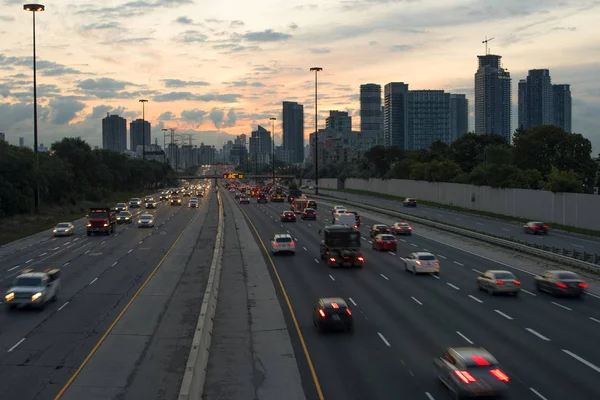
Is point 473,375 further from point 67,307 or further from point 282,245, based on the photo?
point 282,245

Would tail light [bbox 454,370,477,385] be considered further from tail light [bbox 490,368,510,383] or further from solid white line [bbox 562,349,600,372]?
solid white line [bbox 562,349,600,372]

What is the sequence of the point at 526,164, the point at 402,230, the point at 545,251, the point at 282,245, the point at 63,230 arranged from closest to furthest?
the point at 545,251 → the point at 282,245 → the point at 402,230 → the point at 63,230 → the point at 526,164

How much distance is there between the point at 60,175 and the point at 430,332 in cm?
8684

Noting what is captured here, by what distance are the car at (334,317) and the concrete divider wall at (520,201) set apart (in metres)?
42.6

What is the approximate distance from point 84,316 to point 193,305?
4.45 m

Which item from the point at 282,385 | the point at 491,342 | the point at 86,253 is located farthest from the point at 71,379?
the point at 86,253

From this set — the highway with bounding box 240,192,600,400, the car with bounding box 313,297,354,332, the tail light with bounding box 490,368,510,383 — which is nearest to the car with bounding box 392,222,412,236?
the highway with bounding box 240,192,600,400

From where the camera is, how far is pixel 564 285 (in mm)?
28953

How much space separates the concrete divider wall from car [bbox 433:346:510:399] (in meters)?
46.9

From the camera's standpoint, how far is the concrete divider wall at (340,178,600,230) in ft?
195

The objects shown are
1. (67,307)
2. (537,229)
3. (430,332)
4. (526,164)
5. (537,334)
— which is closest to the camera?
(537,334)

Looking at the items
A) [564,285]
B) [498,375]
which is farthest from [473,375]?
[564,285]

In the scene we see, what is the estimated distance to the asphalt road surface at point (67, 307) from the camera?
17.5 metres

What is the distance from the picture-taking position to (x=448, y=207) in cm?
9131
